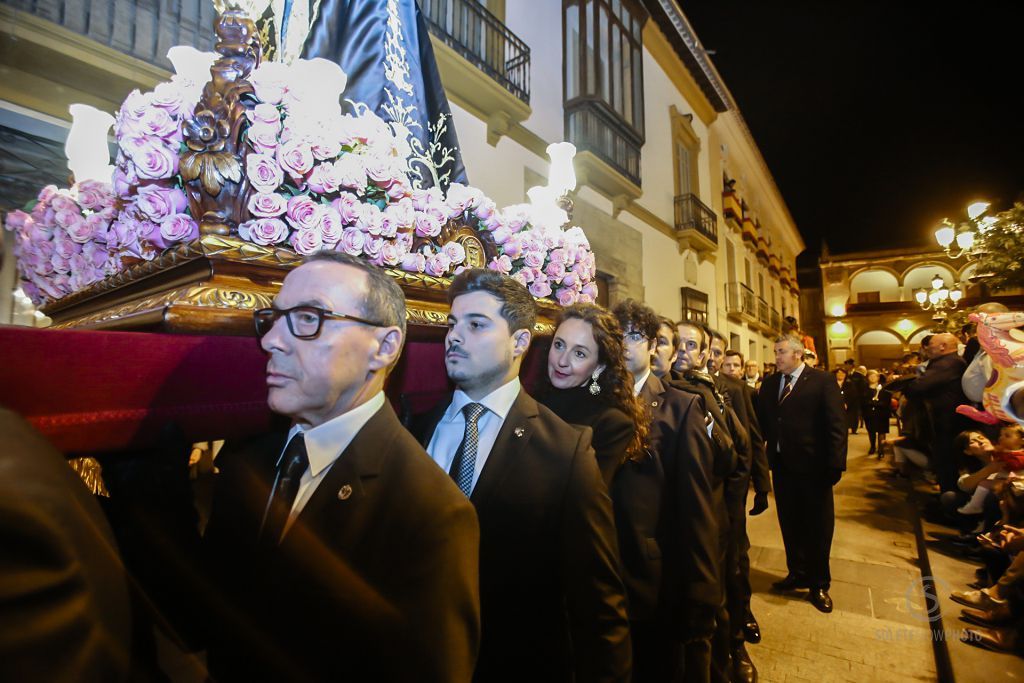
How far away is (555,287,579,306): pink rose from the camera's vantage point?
233 cm

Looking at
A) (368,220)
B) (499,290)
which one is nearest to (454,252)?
(499,290)

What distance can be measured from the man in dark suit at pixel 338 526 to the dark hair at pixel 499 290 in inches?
15.7

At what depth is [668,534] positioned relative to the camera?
2.23 meters

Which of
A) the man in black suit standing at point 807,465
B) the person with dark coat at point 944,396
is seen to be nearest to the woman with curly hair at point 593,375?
the man in black suit standing at point 807,465

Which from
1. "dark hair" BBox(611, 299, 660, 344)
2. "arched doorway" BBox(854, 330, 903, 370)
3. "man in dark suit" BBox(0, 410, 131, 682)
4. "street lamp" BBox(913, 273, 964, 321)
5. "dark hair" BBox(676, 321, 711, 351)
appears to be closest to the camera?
"man in dark suit" BBox(0, 410, 131, 682)

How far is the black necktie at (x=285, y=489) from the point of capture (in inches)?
40.1

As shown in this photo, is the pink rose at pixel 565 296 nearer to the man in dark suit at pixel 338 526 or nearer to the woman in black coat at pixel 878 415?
the man in dark suit at pixel 338 526

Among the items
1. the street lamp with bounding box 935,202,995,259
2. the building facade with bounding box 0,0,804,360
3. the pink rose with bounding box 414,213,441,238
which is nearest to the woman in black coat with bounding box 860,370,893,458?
the street lamp with bounding box 935,202,995,259

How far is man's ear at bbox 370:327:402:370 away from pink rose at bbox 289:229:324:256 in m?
0.30

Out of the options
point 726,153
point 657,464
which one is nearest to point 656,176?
point 726,153

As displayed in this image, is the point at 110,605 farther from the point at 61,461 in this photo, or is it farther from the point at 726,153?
the point at 726,153

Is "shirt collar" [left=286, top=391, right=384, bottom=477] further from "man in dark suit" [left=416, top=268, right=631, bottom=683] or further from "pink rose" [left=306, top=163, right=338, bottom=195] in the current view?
"pink rose" [left=306, top=163, right=338, bottom=195]

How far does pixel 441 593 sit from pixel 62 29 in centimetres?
368

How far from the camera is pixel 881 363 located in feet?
99.9
